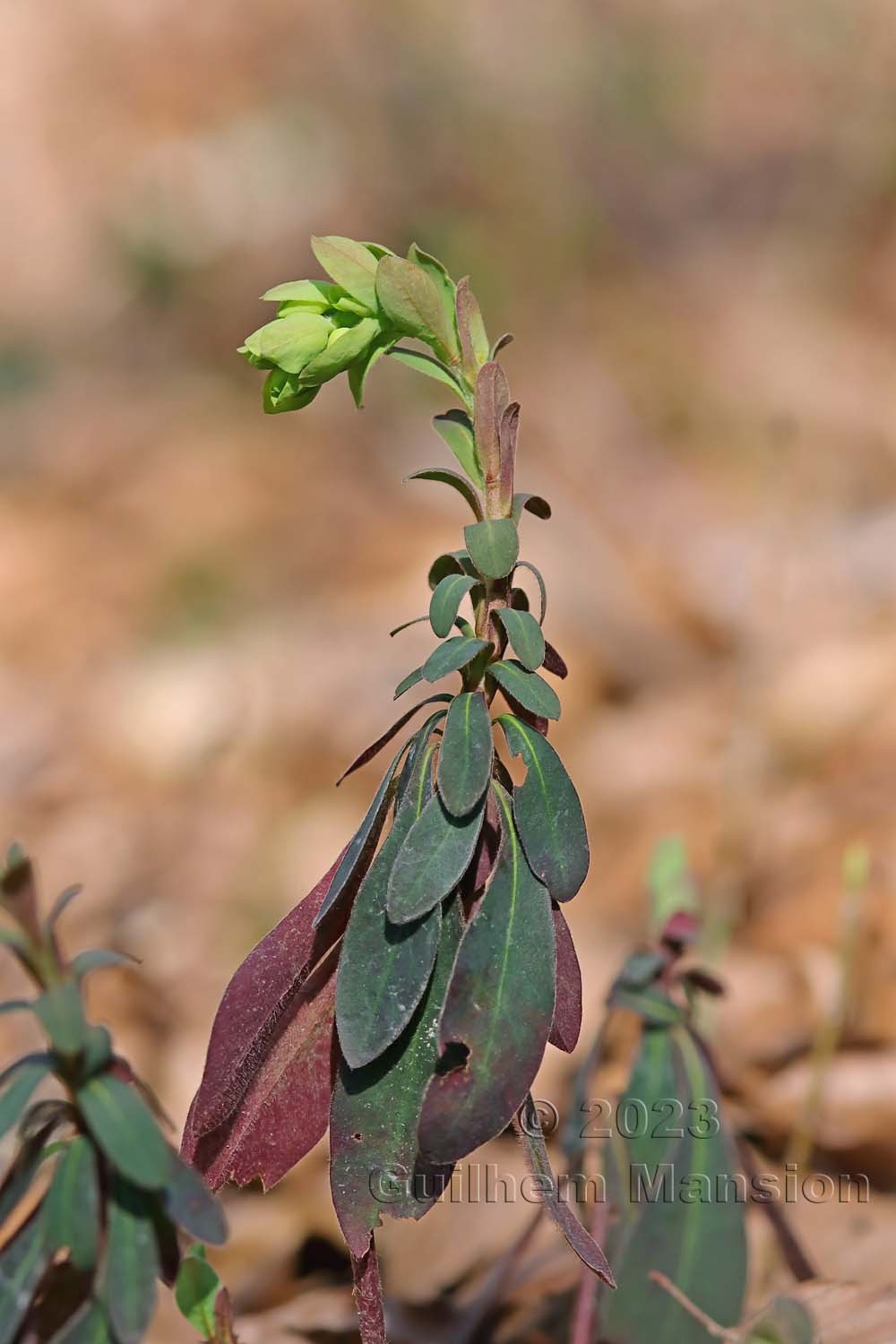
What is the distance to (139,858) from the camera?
318 centimetres

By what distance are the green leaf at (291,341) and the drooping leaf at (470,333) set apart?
0.11m

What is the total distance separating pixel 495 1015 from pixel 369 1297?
10.4 inches

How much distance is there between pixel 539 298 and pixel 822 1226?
4.56 m

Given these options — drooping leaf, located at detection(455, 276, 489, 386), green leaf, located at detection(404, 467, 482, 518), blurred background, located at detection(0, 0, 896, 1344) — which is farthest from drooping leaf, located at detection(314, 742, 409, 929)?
blurred background, located at detection(0, 0, 896, 1344)

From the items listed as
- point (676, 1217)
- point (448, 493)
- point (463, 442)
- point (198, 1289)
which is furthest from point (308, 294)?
point (448, 493)

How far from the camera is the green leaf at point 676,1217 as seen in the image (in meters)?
1.42

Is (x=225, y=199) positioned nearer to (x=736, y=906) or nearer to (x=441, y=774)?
(x=736, y=906)

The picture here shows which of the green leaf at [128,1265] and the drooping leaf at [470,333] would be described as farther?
the drooping leaf at [470,333]

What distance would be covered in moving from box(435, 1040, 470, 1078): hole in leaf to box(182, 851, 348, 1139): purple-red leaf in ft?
0.48

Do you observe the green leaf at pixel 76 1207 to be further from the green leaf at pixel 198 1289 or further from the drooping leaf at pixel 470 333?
the drooping leaf at pixel 470 333

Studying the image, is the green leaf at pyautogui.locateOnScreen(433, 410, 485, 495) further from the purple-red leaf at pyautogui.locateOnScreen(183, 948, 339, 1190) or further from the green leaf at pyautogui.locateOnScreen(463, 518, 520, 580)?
the purple-red leaf at pyautogui.locateOnScreen(183, 948, 339, 1190)

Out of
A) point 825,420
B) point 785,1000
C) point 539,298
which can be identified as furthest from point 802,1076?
point 539,298

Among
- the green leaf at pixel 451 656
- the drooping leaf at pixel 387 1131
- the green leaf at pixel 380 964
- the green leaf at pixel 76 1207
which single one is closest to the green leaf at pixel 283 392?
the green leaf at pixel 451 656

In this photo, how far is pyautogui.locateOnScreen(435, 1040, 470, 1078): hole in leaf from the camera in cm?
102
